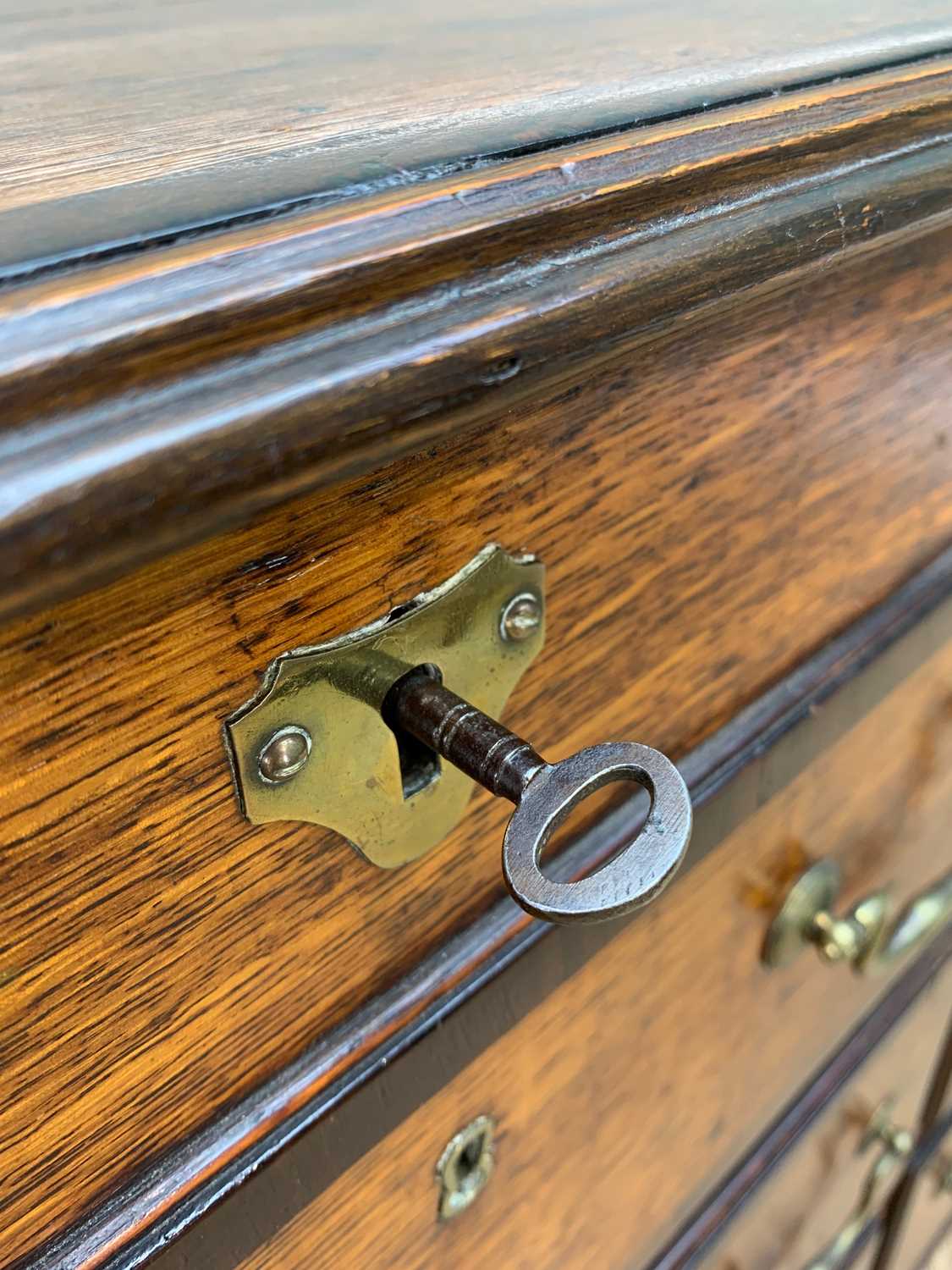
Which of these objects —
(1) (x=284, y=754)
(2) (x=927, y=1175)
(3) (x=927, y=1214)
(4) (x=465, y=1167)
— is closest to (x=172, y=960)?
(1) (x=284, y=754)

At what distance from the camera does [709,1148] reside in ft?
1.70

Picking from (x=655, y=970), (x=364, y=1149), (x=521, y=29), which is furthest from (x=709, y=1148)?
(x=521, y=29)

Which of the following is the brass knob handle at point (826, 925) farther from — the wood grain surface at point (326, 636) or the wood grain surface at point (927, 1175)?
the wood grain surface at point (927, 1175)

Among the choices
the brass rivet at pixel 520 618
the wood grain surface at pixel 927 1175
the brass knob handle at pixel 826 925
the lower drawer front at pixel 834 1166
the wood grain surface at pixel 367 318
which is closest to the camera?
the wood grain surface at pixel 367 318

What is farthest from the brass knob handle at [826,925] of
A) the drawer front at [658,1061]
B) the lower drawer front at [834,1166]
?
the lower drawer front at [834,1166]

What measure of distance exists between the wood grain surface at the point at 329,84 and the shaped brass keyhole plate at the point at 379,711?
0.09 meters

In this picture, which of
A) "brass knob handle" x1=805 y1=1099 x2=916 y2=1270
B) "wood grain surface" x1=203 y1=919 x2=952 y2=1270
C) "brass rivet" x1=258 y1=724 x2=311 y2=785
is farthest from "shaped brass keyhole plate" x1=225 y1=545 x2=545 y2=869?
"brass knob handle" x1=805 y1=1099 x2=916 y2=1270

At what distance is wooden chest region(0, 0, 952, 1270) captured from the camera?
0.17 metres

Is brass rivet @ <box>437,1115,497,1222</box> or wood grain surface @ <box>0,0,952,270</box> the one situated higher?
wood grain surface @ <box>0,0,952,270</box>

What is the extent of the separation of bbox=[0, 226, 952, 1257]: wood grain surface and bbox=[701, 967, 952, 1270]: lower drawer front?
367 millimetres

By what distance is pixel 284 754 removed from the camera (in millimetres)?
225

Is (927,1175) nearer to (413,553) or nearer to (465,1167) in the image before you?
(465,1167)

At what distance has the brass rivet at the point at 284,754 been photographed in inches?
8.7

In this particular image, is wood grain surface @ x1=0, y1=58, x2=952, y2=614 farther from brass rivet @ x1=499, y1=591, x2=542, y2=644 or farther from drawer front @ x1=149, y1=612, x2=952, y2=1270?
drawer front @ x1=149, y1=612, x2=952, y2=1270
